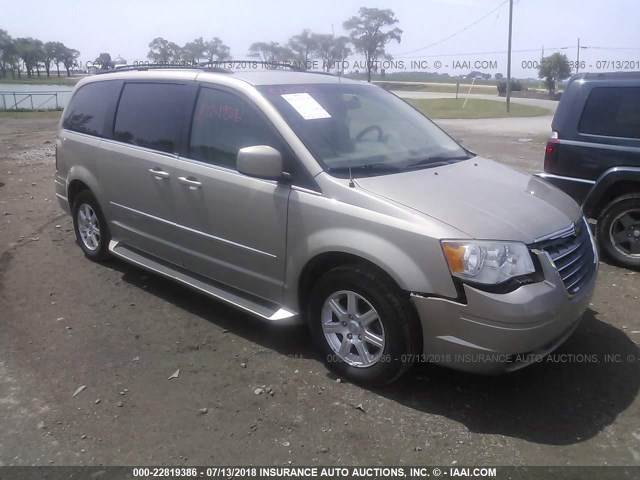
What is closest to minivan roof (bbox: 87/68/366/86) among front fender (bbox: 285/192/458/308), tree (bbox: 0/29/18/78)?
front fender (bbox: 285/192/458/308)

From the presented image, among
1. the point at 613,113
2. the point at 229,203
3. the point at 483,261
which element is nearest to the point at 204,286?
the point at 229,203

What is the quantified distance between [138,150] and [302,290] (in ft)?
6.76

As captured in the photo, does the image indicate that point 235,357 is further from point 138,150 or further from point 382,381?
point 138,150

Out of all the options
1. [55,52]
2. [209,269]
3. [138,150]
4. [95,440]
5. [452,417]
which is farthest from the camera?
[55,52]

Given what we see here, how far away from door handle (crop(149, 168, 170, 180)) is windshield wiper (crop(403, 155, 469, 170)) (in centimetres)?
187

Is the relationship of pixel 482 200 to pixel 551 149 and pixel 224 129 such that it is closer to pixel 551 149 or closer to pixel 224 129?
pixel 224 129

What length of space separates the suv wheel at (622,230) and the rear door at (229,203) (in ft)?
12.1

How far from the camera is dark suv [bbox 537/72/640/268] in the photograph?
5711mm

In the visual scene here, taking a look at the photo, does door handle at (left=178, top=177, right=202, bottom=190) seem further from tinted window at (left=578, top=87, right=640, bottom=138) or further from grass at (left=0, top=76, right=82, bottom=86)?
grass at (left=0, top=76, right=82, bottom=86)

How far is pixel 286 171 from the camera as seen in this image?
12.5 ft

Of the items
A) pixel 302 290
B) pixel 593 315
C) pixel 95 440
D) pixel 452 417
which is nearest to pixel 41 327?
pixel 95 440

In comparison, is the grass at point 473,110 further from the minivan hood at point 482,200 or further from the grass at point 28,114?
the minivan hood at point 482,200

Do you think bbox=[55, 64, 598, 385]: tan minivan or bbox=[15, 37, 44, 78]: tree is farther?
bbox=[15, 37, 44, 78]: tree

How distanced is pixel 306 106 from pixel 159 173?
52.6 inches
